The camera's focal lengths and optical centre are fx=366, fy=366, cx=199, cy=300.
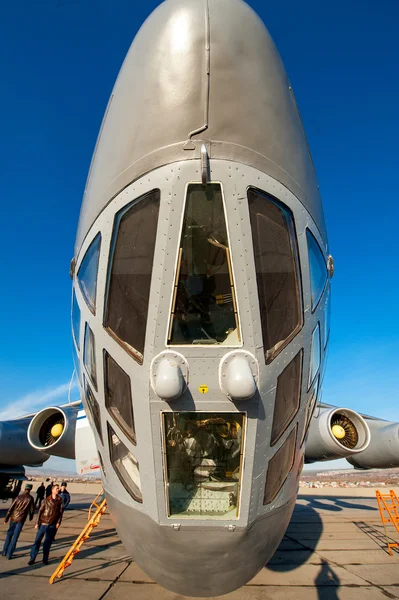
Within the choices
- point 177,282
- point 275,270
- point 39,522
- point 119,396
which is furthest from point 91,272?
point 39,522

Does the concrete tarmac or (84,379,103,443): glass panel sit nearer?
(84,379,103,443): glass panel

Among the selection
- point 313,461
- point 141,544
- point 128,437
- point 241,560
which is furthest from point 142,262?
point 313,461

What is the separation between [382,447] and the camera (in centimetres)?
631

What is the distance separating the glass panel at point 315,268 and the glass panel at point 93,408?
209 centimetres

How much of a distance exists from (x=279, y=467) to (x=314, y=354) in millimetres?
1017

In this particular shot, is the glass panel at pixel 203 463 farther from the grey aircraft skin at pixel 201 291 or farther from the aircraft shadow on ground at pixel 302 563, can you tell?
the aircraft shadow on ground at pixel 302 563

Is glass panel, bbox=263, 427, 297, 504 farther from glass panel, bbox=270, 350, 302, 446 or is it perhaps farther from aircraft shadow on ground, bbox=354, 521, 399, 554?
aircraft shadow on ground, bbox=354, 521, 399, 554

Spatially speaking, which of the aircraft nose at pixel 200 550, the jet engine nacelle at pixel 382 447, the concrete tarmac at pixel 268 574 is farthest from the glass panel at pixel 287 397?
the jet engine nacelle at pixel 382 447

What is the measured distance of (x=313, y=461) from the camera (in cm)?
582

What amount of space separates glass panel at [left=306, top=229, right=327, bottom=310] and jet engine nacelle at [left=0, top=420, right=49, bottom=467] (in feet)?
24.4

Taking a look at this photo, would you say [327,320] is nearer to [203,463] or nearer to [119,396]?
[203,463]

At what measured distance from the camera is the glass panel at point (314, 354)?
326cm

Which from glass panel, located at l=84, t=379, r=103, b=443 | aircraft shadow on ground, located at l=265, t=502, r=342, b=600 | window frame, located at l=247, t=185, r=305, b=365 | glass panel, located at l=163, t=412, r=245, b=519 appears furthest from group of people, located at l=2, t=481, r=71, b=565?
window frame, located at l=247, t=185, r=305, b=365

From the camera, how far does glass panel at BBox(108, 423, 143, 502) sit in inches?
120
